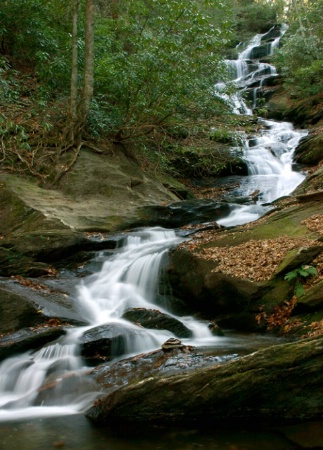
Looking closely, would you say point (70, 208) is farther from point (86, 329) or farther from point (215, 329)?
point (215, 329)

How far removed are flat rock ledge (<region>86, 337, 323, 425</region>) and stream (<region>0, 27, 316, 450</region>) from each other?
0.76 ft

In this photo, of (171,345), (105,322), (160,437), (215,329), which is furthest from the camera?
(105,322)

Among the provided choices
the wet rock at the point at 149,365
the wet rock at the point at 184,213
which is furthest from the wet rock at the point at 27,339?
the wet rock at the point at 184,213

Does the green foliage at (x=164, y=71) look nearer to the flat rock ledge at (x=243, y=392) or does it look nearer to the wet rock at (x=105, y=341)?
the wet rock at (x=105, y=341)

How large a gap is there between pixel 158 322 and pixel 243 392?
2.95 m

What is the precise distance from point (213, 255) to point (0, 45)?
1240cm

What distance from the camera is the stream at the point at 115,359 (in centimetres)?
383

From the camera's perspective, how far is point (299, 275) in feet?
22.3

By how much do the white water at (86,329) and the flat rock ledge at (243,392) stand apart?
95cm

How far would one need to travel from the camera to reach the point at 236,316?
23.6 ft

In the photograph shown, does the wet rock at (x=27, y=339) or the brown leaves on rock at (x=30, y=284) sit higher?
the brown leaves on rock at (x=30, y=284)

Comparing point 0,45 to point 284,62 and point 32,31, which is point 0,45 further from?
point 284,62

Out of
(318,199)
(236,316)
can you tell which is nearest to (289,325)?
(236,316)

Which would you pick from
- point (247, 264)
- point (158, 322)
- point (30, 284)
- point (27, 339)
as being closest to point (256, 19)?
point (247, 264)
